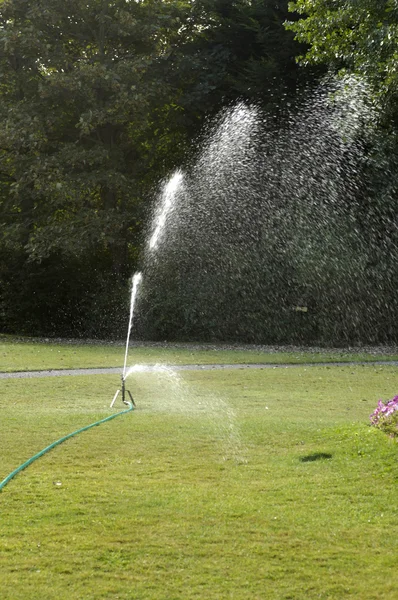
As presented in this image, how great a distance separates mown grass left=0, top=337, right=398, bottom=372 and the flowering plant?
8.66 meters

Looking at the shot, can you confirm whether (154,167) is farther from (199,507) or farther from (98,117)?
(199,507)

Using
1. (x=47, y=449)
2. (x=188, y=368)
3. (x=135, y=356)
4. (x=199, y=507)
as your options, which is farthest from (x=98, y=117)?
(x=199, y=507)

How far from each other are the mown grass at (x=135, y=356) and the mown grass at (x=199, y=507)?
674 cm

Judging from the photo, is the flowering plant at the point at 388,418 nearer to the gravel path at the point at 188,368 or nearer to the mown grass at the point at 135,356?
the gravel path at the point at 188,368

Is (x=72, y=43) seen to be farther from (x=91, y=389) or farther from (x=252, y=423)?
(x=252, y=423)

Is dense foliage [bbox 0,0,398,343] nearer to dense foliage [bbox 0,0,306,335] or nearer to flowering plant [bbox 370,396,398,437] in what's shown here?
dense foliage [bbox 0,0,306,335]

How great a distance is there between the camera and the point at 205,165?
78.9ft

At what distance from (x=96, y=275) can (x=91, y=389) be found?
45.9 feet

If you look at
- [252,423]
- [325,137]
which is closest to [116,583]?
[252,423]

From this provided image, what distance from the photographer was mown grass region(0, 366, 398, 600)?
4.20m

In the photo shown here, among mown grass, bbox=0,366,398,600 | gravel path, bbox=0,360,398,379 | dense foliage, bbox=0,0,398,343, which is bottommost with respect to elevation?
mown grass, bbox=0,366,398,600

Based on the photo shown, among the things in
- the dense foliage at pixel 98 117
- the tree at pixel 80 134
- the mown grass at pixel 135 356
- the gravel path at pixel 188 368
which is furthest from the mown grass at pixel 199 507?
the dense foliage at pixel 98 117

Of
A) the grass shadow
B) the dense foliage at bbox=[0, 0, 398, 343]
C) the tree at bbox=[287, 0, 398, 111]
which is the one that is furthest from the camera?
the dense foliage at bbox=[0, 0, 398, 343]

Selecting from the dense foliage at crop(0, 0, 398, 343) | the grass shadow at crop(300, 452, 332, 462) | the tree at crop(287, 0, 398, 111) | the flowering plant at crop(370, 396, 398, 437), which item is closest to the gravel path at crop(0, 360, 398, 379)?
the dense foliage at crop(0, 0, 398, 343)
